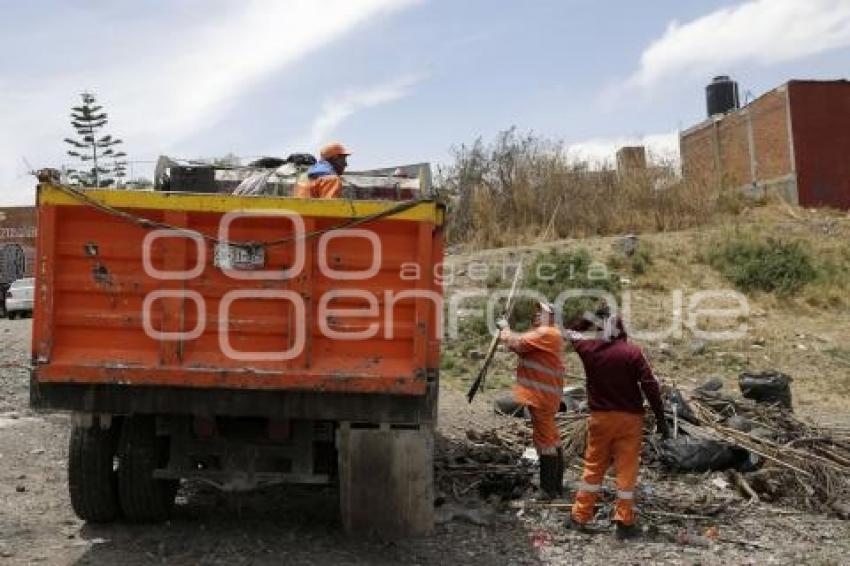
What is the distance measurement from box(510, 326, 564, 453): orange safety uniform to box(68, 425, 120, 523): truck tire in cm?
279

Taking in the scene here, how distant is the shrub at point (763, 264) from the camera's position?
1494cm

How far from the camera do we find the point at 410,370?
15.2 feet

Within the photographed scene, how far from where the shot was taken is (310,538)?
518 centimetres

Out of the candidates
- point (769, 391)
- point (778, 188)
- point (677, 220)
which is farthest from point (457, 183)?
point (769, 391)

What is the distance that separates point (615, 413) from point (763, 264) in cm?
1064

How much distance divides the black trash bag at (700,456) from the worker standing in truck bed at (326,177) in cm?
318

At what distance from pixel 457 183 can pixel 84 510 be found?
15785mm

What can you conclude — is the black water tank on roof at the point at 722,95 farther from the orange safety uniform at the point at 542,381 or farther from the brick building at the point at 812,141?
the orange safety uniform at the point at 542,381

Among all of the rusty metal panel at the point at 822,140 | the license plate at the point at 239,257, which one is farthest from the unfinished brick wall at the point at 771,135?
the license plate at the point at 239,257

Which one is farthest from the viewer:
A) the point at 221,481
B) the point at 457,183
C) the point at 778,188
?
the point at 778,188

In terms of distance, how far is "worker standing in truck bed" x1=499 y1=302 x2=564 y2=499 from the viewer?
6234 mm

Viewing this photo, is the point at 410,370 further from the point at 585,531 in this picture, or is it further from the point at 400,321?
the point at 585,531

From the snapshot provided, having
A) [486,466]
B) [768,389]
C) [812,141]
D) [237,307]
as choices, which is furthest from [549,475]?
[812,141]

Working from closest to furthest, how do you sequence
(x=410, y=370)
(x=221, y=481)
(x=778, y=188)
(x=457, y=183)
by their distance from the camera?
(x=410, y=370) → (x=221, y=481) → (x=457, y=183) → (x=778, y=188)
